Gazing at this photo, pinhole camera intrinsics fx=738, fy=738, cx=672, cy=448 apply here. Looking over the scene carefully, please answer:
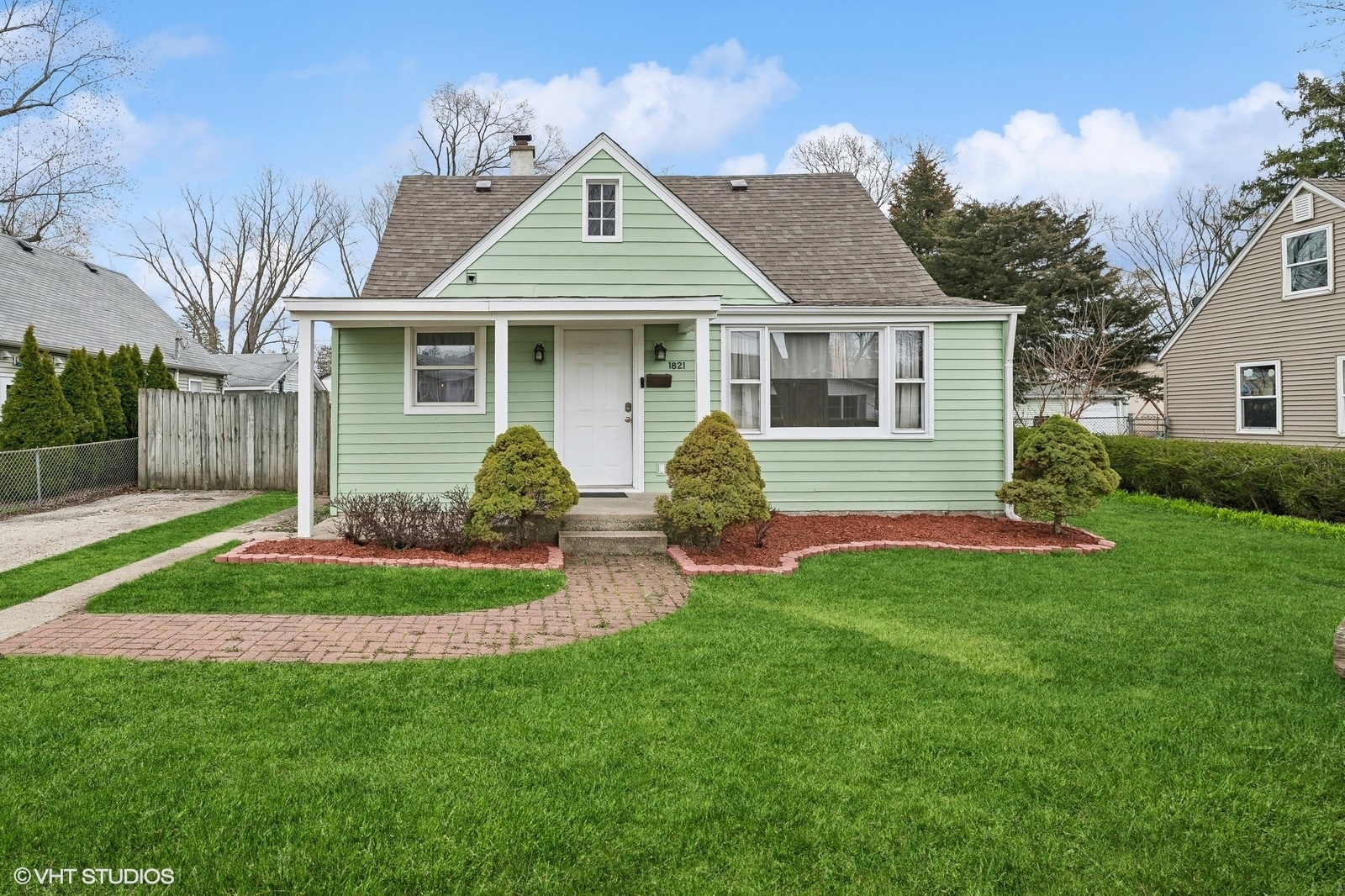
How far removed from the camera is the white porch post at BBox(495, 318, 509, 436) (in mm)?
8523

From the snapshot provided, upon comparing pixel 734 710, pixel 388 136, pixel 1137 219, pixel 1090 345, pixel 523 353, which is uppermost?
pixel 388 136

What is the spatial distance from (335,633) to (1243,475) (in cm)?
1283

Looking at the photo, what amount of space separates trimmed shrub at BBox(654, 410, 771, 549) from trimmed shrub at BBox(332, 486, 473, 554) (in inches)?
82.9

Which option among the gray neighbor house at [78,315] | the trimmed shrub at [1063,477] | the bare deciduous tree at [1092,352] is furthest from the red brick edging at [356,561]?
the bare deciduous tree at [1092,352]

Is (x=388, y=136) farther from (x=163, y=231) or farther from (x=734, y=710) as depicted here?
(x=734, y=710)

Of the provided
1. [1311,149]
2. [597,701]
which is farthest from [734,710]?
[1311,149]

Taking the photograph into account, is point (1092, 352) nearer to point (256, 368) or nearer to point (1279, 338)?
point (1279, 338)

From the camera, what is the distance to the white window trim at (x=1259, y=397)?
52.2 ft

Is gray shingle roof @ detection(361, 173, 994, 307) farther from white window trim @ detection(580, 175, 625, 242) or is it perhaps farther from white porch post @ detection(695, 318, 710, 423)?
white porch post @ detection(695, 318, 710, 423)

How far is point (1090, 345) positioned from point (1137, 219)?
481 inches

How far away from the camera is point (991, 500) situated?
34.2ft

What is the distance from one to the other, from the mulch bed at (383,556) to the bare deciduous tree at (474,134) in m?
25.1

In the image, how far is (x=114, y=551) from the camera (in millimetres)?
7758

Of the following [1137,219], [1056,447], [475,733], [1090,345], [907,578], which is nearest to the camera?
[475,733]
